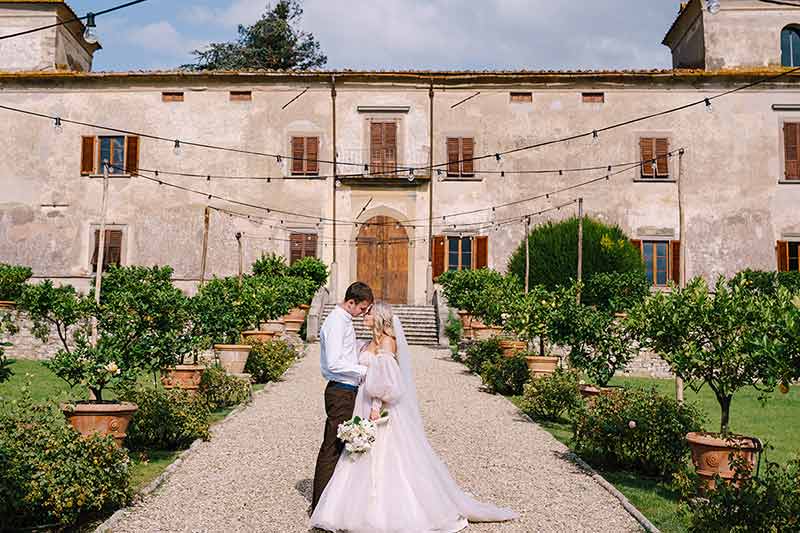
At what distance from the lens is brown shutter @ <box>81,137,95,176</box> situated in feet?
77.4

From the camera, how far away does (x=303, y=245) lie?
77.2 feet

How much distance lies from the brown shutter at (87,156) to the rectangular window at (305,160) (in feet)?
19.9

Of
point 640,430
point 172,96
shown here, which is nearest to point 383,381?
point 640,430

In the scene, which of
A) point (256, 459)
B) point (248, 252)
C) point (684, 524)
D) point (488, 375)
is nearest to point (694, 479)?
point (684, 524)

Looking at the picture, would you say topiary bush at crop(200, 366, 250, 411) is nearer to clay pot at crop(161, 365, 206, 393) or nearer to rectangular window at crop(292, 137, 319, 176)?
clay pot at crop(161, 365, 206, 393)

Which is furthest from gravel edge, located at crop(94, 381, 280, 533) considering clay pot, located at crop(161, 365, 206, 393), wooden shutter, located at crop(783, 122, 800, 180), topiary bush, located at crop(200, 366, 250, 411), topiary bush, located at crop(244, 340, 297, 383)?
wooden shutter, located at crop(783, 122, 800, 180)

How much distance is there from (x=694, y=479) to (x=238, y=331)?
29.2 feet

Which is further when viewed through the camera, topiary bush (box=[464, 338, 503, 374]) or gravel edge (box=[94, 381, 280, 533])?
topiary bush (box=[464, 338, 503, 374])

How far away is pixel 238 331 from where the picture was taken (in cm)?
1363

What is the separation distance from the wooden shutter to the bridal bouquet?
70.3 feet

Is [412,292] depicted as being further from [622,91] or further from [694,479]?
[694,479]

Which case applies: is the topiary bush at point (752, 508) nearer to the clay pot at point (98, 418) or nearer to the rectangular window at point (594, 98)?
the clay pot at point (98, 418)

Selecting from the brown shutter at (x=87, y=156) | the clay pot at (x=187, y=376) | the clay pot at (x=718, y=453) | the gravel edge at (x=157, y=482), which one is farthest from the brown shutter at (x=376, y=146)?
the clay pot at (x=718, y=453)

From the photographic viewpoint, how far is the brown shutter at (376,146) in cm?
2370
